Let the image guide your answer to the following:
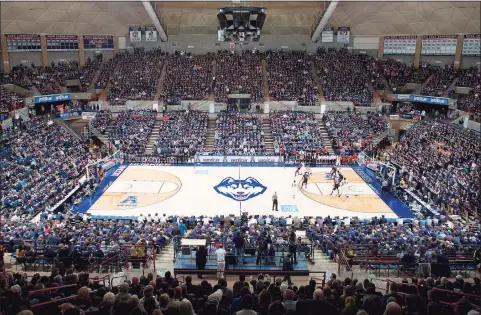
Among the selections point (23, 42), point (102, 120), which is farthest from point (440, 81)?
point (23, 42)

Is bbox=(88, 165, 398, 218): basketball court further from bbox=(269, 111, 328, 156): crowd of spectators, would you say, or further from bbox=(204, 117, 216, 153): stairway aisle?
bbox=(204, 117, 216, 153): stairway aisle

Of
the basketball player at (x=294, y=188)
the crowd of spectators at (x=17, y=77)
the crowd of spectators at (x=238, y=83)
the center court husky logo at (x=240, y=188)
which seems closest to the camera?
the center court husky logo at (x=240, y=188)

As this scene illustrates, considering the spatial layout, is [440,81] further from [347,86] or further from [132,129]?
[132,129]

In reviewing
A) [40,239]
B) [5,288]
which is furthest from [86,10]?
[5,288]

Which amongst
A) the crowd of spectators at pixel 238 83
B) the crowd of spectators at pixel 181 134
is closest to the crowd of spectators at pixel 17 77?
the crowd of spectators at pixel 181 134

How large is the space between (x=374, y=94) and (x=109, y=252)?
40.1m

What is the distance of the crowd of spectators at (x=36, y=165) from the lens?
23.7m

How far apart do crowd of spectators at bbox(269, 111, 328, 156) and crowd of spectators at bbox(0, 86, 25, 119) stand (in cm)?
2344

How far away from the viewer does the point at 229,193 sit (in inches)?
1062

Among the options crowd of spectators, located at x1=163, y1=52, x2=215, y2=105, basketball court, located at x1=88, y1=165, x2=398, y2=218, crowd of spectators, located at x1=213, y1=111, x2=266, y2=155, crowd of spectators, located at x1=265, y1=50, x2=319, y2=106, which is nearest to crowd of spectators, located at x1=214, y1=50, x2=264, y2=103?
crowd of spectators, located at x1=163, y1=52, x2=215, y2=105

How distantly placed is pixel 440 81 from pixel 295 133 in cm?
1954

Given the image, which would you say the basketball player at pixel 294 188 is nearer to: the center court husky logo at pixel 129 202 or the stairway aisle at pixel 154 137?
the center court husky logo at pixel 129 202

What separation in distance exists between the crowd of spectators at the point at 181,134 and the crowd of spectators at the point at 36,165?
656 centimetres

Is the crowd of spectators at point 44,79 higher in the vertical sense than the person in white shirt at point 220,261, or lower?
higher
